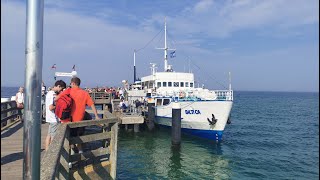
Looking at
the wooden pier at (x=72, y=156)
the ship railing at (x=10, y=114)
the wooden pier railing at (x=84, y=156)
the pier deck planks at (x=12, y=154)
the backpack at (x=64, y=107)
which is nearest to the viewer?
the wooden pier at (x=72, y=156)

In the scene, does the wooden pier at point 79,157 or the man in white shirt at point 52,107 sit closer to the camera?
the wooden pier at point 79,157

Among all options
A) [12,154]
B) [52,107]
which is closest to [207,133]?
[12,154]

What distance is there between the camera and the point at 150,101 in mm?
25297

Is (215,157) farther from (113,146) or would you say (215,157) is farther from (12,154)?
(12,154)

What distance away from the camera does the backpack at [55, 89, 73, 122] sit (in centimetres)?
628

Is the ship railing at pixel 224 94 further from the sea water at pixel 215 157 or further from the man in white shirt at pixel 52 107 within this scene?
the man in white shirt at pixel 52 107

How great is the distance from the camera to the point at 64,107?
630cm

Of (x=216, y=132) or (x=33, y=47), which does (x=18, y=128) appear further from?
(x=216, y=132)

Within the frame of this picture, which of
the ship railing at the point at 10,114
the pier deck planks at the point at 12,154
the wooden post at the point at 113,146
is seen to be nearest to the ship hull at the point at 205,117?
the ship railing at the point at 10,114

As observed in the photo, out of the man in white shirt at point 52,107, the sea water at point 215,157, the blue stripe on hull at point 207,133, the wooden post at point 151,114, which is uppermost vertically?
the man in white shirt at point 52,107

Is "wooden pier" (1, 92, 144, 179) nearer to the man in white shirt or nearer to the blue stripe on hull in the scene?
the man in white shirt

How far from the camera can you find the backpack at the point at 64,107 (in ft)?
20.6

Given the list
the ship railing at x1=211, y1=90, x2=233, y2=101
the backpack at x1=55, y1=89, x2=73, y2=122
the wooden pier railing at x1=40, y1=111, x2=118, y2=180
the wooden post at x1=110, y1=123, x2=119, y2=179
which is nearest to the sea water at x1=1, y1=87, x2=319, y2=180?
the ship railing at x1=211, y1=90, x2=233, y2=101

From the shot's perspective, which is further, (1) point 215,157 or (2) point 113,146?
(1) point 215,157
